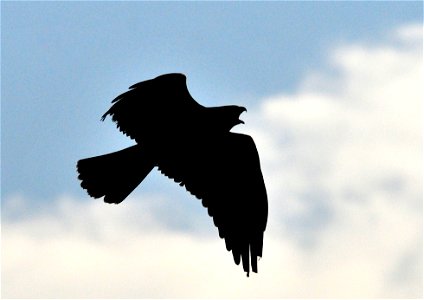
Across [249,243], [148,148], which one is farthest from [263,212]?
[148,148]

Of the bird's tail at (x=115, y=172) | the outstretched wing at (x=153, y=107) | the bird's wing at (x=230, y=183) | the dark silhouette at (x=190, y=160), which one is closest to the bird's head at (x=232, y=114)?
the dark silhouette at (x=190, y=160)

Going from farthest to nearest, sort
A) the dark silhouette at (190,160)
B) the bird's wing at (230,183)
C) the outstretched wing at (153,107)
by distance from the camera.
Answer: the bird's wing at (230,183)
the dark silhouette at (190,160)
the outstretched wing at (153,107)

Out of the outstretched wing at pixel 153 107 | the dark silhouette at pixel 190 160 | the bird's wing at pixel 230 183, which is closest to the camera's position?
the outstretched wing at pixel 153 107

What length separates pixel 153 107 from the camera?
16.9m

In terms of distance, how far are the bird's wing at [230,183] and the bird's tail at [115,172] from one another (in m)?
0.29

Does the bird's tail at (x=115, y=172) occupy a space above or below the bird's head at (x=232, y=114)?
below

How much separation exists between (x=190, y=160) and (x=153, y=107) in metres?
0.80

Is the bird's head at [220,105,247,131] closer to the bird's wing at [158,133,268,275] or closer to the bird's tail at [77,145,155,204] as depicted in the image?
the bird's wing at [158,133,268,275]

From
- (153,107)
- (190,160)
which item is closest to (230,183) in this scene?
(190,160)

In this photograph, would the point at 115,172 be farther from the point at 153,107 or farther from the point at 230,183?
the point at 230,183

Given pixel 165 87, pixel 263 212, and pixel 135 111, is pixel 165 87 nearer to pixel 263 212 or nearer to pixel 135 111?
pixel 135 111

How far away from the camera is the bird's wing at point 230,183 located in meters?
17.1

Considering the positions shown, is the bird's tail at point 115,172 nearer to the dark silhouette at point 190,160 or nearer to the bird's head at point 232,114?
the dark silhouette at point 190,160

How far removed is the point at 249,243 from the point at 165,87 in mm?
1996
